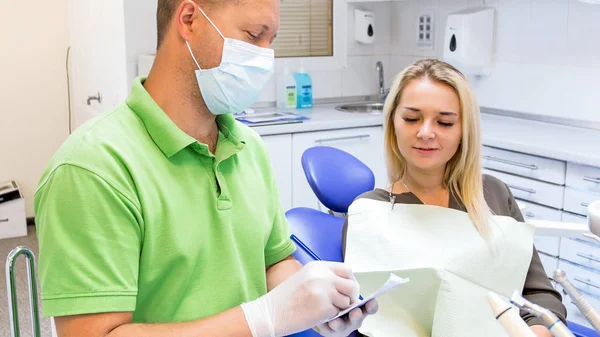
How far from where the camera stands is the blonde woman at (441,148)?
5.86 ft

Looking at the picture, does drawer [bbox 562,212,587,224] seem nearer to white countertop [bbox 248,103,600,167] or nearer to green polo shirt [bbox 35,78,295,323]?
white countertop [bbox 248,103,600,167]

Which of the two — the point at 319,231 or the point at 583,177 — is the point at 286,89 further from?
the point at 319,231

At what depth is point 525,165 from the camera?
2.91 metres

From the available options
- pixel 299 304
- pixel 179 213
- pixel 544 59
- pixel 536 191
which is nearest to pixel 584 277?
pixel 536 191

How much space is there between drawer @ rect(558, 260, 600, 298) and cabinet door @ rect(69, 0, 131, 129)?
2.18 m

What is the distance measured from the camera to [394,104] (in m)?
1.88

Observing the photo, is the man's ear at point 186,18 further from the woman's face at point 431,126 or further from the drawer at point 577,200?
the drawer at point 577,200

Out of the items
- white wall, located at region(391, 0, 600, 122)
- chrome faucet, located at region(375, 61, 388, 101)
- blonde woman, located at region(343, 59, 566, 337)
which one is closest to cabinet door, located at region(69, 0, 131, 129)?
chrome faucet, located at region(375, 61, 388, 101)

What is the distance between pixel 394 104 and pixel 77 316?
1.12 meters

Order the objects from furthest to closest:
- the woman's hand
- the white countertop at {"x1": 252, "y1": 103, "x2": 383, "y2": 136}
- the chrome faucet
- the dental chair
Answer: the chrome faucet, the white countertop at {"x1": 252, "y1": 103, "x2": 383, "y2": 136}, the dental chair, the woman's hand

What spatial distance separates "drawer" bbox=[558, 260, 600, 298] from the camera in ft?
8.86

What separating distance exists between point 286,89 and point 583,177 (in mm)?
1758

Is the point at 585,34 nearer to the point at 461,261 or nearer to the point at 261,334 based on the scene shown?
the point at 461,261

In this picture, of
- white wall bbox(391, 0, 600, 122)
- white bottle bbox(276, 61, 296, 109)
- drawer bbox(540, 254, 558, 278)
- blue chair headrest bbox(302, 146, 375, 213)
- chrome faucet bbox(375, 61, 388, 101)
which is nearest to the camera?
blue chair headrest bbox(302, 146, 375, 213)
